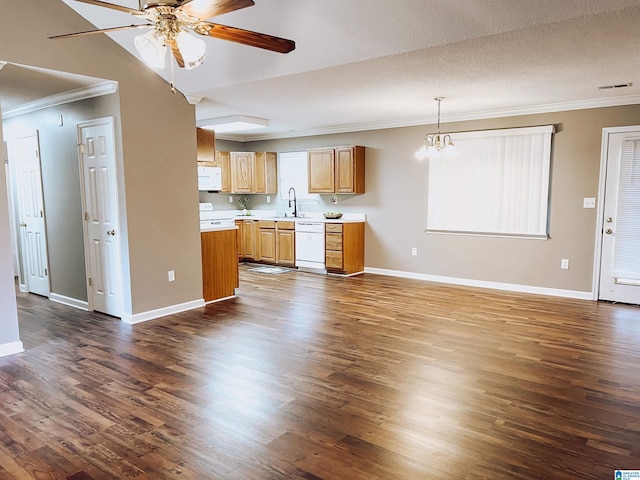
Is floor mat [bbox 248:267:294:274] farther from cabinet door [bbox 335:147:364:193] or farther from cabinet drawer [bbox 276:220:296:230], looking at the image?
cabinet door [bbox 335:147:364:193]

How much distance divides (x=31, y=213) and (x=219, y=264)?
8.08ft

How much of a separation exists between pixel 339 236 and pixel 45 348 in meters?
4.11

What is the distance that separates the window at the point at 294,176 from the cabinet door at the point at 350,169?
2.93 feet

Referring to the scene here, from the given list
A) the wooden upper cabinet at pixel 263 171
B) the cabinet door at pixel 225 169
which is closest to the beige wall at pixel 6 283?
the cabinet door at pixel 225 169

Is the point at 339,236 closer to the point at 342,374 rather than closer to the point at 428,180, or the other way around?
the point at 428,180

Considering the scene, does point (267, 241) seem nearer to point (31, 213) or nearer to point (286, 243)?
point (286, 243)

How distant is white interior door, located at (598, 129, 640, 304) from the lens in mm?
4863

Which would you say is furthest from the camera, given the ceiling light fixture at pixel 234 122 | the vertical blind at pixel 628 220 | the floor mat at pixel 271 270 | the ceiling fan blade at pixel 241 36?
the floor mat at pixel 271 270

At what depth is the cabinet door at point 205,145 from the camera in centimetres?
547

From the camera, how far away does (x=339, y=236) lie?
672 centimetres

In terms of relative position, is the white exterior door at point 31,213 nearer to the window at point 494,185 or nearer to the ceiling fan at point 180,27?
the ceiling fan at point 180,27

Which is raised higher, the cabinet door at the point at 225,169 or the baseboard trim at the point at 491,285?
the cabinet door at the point at 225,169

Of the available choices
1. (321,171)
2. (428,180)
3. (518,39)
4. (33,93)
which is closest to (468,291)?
(428,180)

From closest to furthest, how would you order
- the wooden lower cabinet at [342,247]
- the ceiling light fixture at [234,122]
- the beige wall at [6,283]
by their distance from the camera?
the beige wall at [6,283], the ceiling light fixture at [234,122], the wooden lower cabinet at [342,247]
